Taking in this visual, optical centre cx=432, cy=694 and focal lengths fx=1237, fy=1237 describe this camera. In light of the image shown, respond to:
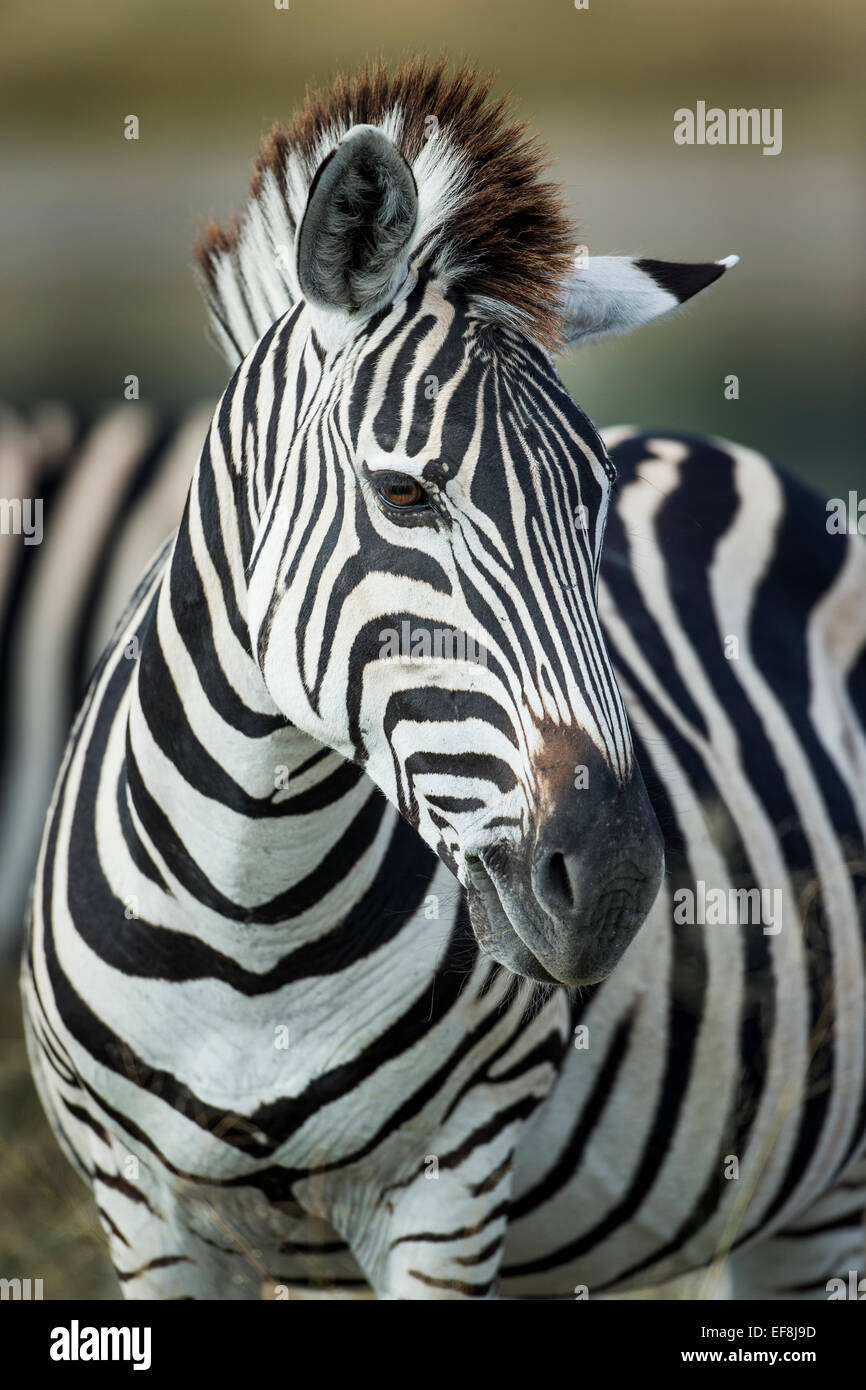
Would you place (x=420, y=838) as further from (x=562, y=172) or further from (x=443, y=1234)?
(x=562, y=172)

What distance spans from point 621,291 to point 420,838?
0.97 meters

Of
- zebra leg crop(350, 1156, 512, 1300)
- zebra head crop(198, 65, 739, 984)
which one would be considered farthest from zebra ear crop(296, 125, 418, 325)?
zebra leg crop(350, 1156, 512, 1300)

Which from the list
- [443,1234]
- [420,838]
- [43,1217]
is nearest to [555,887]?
[420,838]

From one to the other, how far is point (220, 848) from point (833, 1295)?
2.23m

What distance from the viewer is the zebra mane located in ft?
5.79

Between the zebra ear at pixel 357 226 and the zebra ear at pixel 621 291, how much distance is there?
370 millimetres

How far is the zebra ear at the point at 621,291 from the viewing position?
6.61 feet

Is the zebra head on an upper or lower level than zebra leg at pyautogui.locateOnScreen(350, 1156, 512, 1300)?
upper

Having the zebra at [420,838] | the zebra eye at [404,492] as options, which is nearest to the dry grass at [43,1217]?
the zebra at [420,838]

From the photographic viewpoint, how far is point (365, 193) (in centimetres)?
167

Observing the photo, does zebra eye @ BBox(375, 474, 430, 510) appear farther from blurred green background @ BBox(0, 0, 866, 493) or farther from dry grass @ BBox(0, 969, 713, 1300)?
blurred green background @ BBox(0, 0, 866, 493)

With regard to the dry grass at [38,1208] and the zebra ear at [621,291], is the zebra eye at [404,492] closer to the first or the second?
the zebra ear at [621,291]

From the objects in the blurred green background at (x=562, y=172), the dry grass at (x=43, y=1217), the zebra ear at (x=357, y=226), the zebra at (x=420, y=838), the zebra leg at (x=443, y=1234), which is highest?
the blurred green background at (x=562, y=172)
